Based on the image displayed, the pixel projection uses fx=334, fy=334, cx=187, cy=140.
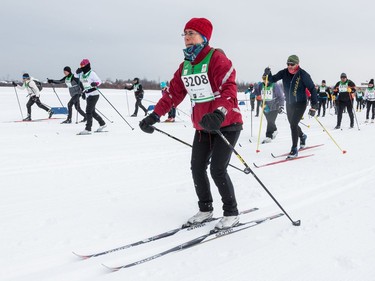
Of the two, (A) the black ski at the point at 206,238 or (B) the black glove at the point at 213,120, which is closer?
(A) the black ski at the point at 206,238

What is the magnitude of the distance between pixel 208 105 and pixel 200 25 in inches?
27.7

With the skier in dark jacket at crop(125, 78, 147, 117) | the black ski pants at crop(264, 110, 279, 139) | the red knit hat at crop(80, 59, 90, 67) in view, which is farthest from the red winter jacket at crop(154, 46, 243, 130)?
the skier in dark jacket at crop(125, 78, 147, 117)

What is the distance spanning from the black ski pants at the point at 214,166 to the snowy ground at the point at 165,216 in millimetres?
313

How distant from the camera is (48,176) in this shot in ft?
16.5

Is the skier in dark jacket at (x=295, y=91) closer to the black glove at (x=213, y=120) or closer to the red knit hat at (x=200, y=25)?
the red knit hat at (x=200, y=25)

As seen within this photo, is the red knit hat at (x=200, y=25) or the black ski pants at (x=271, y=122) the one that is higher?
the red knit hat at (x=200, y=25)

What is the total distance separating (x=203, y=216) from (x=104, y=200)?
1.36m

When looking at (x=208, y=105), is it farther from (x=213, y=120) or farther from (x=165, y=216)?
(x=165, y=216)

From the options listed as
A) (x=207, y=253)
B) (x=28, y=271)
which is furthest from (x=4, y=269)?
(x=207, y=253)

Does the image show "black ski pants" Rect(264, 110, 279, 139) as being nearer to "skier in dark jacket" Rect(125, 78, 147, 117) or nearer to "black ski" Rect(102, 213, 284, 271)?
"black ski" Rect(102, 213, 284, 271)

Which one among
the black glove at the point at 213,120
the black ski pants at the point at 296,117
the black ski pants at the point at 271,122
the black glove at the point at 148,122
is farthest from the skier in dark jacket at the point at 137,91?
the black glove at the point at 213,120

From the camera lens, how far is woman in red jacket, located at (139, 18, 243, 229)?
2867 mm

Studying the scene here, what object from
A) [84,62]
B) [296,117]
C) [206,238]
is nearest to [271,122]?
[296,117]

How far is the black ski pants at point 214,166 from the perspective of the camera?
3004 millimetres
